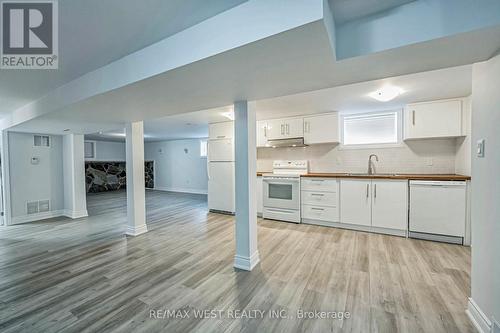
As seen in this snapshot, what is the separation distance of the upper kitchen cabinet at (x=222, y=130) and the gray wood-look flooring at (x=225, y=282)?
2.35 m

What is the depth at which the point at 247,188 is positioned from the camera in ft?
7.94

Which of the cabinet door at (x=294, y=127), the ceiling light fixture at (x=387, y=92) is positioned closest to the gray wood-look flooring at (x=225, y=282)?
the cabinet door at (x=294, y=127)

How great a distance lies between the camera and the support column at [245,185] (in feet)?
7.92

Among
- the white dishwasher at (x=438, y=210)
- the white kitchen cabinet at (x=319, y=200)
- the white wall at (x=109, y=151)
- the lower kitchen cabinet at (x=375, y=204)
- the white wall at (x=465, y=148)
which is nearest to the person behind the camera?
the white dishwasher at (x=438, y=210)

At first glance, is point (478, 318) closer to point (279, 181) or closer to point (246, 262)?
point (246, 262)

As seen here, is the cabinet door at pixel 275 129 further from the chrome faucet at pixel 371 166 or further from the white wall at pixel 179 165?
the white wall at pixel 179 165

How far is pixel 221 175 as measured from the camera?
16.5ft

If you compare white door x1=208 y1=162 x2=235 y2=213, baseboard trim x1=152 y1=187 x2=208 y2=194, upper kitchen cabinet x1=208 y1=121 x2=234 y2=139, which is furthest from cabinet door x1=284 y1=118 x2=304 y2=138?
baseboard trim x1=152 y1=187 x2=208 y2=194

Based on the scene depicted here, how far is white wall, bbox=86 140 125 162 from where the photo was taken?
8.99 m

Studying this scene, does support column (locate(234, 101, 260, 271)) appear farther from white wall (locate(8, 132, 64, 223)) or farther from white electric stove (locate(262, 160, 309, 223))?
white wall (locate(8, 132, 64, 223))

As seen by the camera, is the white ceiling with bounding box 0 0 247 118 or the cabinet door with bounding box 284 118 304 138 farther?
the cabinet door with bounding box 284 118 304 138

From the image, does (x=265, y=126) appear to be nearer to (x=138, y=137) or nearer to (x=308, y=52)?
(x=138, y=137)

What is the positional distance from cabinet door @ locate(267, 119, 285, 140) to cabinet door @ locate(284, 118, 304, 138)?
94 mm

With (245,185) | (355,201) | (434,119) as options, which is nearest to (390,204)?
(355,201)
